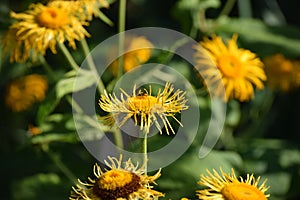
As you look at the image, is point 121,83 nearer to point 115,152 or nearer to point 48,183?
point 115,152

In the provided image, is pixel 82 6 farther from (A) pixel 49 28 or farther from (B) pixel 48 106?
(B) pixel 48 106

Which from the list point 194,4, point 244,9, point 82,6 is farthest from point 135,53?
point 244,9

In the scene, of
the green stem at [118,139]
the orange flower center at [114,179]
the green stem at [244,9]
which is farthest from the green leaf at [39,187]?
the green stem at [244,9]

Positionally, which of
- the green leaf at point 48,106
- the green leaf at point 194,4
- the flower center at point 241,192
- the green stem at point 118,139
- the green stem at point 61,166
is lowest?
the flower center at point 241,192

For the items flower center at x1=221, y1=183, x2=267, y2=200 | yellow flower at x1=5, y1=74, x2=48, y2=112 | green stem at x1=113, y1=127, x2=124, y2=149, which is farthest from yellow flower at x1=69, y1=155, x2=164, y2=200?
yellow flower at x1=5, y1=74, x2=48, y2=112

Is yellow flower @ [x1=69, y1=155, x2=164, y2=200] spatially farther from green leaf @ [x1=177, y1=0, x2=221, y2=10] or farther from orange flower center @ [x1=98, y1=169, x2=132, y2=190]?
green leaf @ [x1=177, y1=0, x2=221, y2=10]

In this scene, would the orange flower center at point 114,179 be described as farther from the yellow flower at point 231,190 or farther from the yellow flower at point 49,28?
the yellow flower at point 49,28
